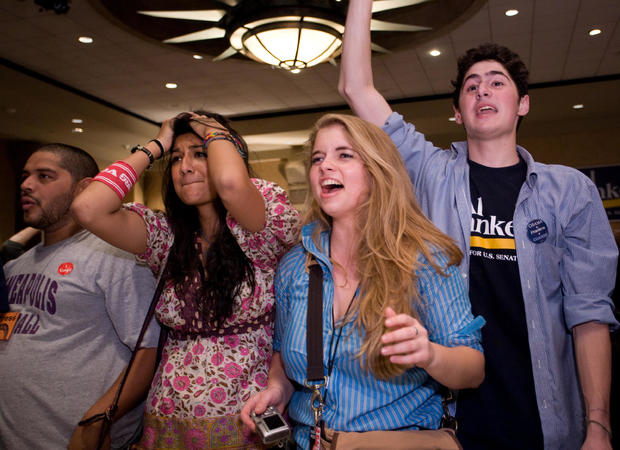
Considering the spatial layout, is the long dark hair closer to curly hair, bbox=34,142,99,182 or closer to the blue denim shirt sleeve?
curly hair, bbox=34,142,99,182

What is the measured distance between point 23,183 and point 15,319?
567 mm

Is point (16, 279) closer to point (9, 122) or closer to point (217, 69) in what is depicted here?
point (217, 69)

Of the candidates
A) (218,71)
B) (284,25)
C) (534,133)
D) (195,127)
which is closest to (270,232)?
(195,127)

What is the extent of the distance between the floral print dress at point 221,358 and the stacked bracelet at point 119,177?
0.19 metres

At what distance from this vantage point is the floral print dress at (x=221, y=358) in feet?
4.97

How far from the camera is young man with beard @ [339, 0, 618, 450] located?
1.46 metres

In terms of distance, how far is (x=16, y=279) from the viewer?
2.02 meters

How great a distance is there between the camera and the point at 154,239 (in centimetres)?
175


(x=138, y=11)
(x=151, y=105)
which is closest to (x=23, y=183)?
(x=138, y=11)

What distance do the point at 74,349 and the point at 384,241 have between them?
129cm

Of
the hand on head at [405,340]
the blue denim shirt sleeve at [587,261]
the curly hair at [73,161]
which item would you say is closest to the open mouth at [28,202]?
the curly hair at [73,161]

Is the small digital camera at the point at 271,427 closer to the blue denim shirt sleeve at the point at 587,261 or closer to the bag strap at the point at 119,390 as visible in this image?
the bag strap at the point at 119,390

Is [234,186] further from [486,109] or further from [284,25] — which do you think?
[284,25]

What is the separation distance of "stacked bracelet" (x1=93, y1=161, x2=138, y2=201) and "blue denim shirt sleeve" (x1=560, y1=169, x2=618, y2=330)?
145cm
